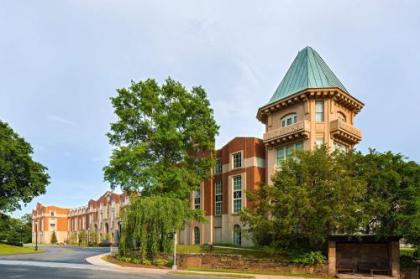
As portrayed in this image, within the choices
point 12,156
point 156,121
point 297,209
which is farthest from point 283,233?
point 12,156

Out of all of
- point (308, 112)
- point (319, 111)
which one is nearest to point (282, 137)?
point (308, 112)

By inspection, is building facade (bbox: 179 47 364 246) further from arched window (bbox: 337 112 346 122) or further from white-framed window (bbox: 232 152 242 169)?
white-framed window (bbox: 232 152 242 169)

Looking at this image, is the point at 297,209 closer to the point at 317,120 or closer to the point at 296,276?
the point at 296,276

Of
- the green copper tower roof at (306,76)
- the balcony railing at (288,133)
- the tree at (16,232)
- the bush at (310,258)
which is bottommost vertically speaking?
the tree at (16,232)

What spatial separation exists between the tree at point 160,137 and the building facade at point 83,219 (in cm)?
3644

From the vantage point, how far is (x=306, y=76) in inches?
1494

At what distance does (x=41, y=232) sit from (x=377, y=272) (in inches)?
3967

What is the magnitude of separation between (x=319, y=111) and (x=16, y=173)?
41782mm

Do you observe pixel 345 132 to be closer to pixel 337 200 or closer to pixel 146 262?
pixel 337 200

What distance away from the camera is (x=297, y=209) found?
78.7ft

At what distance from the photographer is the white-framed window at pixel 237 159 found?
135 ft

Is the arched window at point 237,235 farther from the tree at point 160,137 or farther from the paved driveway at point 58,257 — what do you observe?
the paved driveway at point 58,257

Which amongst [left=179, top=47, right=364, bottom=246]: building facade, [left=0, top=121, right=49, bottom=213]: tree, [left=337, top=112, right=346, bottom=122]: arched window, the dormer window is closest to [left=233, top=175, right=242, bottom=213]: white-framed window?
[left=179, top=47, right=364, bottom=246]: building facade

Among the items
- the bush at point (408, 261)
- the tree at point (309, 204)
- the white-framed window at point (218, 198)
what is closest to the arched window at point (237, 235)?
the white-framed window at point (218, 198)
